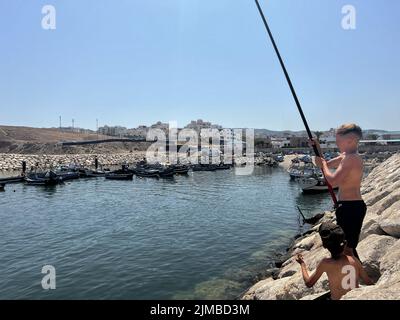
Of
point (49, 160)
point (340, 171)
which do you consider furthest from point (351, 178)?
point (49, 160)

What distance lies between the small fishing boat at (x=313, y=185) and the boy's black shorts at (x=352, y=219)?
39.7 metres

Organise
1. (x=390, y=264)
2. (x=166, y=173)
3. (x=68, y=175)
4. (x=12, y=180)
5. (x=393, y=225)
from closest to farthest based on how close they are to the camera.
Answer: (x=390, y=264)
(x=393, y=225)
(x=12, y=180)
(x=68, y=175)
(x=166, y=173)

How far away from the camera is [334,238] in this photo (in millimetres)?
4715

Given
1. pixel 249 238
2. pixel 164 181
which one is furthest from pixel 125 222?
pixel 164 181

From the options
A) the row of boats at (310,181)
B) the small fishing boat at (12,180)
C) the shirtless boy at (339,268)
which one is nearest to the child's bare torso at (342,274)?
the shirtless boy at (339,268)

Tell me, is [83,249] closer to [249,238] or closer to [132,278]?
[132,278]

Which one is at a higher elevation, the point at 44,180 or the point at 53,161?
the point at 53,161

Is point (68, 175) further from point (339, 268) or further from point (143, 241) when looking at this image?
point (339, 268)

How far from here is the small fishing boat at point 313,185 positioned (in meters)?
46.0

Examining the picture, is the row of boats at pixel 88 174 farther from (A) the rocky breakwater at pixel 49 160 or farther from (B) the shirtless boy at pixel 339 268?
(B) the shirtless boy at pixel 339 268

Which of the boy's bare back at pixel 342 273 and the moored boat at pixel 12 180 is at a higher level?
the boy's bare back at pixel 342 273

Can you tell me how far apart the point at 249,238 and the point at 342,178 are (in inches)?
757

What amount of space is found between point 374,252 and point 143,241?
58.1ft
